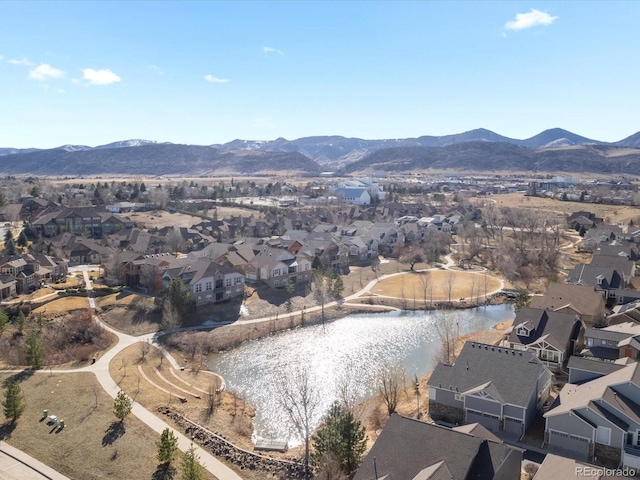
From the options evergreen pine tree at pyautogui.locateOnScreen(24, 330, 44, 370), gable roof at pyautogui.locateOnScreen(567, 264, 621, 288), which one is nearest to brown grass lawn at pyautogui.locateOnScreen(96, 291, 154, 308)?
evergreen pine tree at pyautogui.locateOnScreen(24, 330, 44, 370)

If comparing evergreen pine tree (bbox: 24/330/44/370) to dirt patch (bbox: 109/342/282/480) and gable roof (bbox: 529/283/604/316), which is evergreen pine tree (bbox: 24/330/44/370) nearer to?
dirt patch (bbox: 109/342/282/480)

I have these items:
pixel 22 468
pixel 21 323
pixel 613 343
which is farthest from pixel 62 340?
pixel 613 343

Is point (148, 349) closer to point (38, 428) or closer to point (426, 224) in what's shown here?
point (38, 428)

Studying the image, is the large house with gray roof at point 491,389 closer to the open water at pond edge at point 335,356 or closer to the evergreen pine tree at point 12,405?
the open water at pond edge at point 335,356

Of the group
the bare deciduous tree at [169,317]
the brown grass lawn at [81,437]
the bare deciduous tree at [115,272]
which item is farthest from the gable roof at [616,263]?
the bare deciduous tree at [115,272]

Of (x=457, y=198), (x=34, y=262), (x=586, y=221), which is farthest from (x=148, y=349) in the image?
(x=457, y=198)

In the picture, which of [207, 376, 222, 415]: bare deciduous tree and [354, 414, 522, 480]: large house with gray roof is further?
[207, 376, 222, 415]: bare deciduous tree

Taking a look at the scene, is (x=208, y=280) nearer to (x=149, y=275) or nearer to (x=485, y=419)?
(x=149, y=275)
